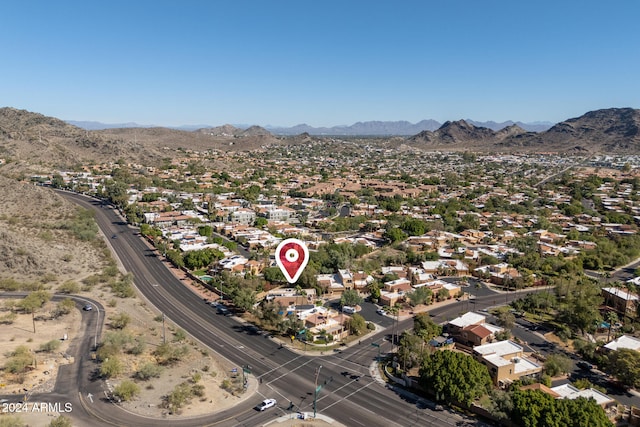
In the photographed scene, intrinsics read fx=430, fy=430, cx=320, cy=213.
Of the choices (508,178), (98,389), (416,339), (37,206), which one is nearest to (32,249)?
(37,206)

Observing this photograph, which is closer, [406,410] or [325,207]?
[406,410]

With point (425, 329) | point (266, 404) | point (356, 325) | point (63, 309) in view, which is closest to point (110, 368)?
point (266, 404)

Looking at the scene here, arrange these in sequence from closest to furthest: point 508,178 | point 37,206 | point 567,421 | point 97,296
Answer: point 567,421, point 97,296, point 37,206, point 508,178

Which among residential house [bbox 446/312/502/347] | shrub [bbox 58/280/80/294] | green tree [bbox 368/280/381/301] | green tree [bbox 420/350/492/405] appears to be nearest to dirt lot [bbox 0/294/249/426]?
shrub [bbox 58/280/80/294]

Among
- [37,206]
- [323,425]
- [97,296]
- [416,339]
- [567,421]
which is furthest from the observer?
[37,206]

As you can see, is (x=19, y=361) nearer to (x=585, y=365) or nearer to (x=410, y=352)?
(x=410, y=352)

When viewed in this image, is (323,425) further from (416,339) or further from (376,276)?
(376,276)

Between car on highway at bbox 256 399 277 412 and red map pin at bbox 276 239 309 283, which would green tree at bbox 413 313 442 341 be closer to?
red map pin at bbox 276 239 309 283
